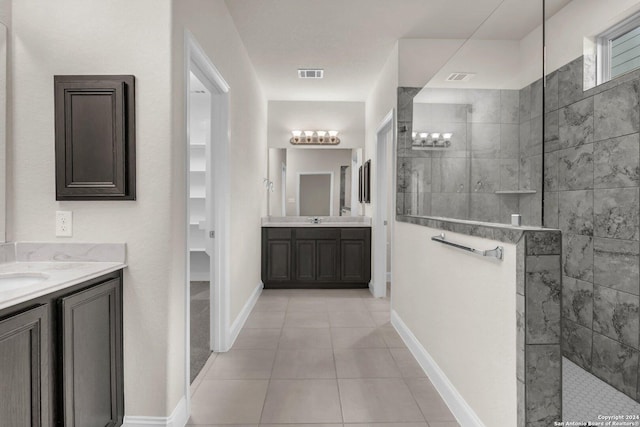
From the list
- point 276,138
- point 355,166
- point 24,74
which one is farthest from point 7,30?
point 355,166

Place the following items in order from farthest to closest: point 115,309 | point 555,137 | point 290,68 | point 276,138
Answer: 1. point 276,138
2. point 290,68
3. point 555,137
4. point 115,309

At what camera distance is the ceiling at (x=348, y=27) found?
2824mm

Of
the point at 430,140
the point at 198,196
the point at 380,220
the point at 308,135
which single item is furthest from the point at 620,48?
the point at 198,196

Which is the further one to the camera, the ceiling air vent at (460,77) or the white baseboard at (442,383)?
the ceiling air vent at (460,77)

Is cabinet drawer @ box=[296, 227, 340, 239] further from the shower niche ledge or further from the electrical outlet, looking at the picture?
the electrical outlet

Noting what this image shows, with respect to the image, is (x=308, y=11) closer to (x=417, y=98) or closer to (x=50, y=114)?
(x=417, y=98)

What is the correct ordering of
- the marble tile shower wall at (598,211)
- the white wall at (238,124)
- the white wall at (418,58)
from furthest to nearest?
the white wall at (418,58)
the marble tile shower wall at (598,211)
the white wall at (238,124)

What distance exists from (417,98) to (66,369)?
3.03 meters

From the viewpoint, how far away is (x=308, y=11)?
9.73 ft

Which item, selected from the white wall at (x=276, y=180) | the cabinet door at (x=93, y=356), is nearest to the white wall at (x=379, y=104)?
the white wall at (x=276, y=180)

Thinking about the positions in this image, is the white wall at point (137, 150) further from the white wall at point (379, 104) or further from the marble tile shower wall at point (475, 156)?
the white wall at point (379, 104)

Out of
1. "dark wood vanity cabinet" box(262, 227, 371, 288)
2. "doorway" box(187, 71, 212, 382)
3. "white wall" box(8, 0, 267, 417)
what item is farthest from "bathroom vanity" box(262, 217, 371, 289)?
"white wall" box(8, 0, 267, 417)

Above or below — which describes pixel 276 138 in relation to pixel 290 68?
below

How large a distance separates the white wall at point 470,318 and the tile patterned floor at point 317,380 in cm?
27
